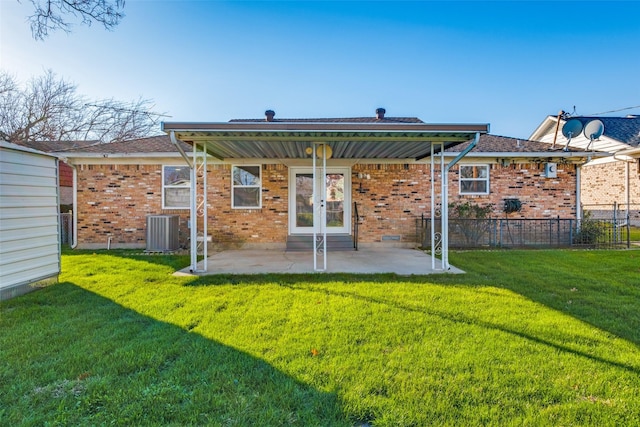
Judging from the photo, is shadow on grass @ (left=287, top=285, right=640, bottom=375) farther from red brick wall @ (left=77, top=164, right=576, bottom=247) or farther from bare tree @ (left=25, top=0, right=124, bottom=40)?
bare tree @ (left=25, top=0, right=124, bottom=40)

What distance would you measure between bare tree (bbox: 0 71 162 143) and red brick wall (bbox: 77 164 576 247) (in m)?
10.6

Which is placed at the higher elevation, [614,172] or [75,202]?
[614,172]

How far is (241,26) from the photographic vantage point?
10.4m

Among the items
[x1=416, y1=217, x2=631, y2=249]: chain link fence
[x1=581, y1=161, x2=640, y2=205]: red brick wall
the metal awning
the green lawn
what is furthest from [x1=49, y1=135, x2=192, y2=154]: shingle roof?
[x1=581, y1=161, x2=640, y2=205]: red brick wall

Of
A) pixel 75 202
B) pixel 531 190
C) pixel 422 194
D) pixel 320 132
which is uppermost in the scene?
pixel 320 132

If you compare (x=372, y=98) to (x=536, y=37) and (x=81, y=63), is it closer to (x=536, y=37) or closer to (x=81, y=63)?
(x=536, y=37)

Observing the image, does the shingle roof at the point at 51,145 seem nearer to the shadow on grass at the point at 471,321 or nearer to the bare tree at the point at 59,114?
the bare tree at the point at 59,114

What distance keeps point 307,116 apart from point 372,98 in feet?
11.8

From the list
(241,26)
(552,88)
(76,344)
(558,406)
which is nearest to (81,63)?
(241,26)

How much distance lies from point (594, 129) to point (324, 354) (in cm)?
1261

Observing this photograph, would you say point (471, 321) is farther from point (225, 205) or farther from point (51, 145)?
point (51, 145)

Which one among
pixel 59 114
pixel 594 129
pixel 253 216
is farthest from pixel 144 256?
pixel 59 114

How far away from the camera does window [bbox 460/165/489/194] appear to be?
32.3 feet

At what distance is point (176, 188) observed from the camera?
377 inches
